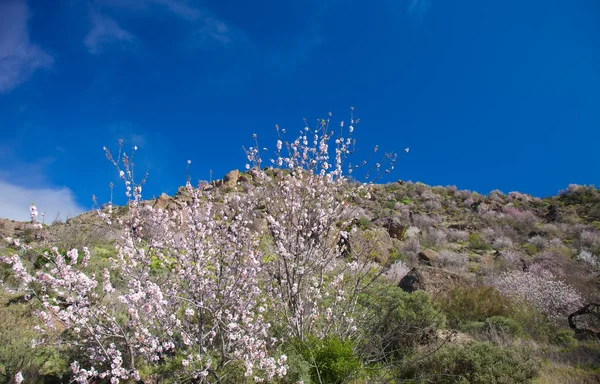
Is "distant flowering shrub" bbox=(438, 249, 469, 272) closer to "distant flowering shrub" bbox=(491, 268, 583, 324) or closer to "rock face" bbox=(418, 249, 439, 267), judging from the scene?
"rock face" bbox=(418, 249, 439, 267)

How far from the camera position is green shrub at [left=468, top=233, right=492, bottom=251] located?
26.1 m

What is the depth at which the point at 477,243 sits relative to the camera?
87.5 ft

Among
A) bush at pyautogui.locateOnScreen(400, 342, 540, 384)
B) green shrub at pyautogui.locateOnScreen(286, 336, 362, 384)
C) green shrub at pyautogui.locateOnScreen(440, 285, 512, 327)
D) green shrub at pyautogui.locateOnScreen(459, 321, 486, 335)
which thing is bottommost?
bush at pyautogui.locateOnScreen(400, 342, 540, 384)

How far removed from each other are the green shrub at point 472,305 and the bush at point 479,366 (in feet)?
16.0

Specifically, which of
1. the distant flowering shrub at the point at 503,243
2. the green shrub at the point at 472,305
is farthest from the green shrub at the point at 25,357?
the distant flowering shrub at the point at 503,243

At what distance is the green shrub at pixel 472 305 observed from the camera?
38.6 feet

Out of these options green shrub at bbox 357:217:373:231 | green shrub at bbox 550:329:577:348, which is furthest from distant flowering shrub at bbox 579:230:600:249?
green shrub at bbox 550:329:577:348

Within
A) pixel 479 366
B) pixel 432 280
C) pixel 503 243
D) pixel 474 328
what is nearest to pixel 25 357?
pixel 479 366

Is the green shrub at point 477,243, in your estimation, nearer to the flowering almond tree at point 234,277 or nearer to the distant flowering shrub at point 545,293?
the distant flowering shrub at point 545,293

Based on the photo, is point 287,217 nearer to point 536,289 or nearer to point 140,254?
point 140,254

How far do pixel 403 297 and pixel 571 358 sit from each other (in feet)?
13.7

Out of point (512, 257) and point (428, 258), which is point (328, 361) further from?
point (512, 257)

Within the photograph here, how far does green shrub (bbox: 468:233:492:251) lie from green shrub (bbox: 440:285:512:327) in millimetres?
15040

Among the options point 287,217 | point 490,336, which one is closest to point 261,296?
point 287,217
